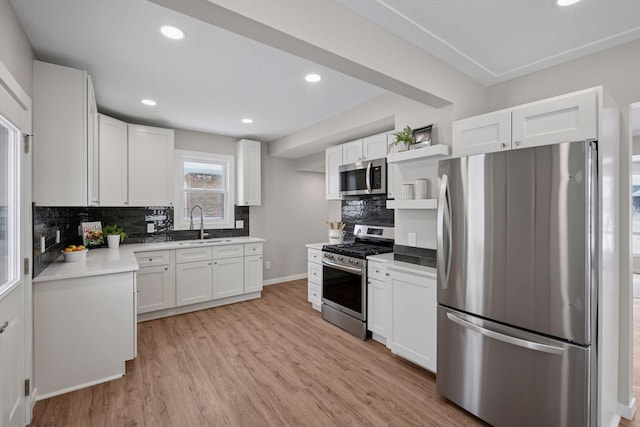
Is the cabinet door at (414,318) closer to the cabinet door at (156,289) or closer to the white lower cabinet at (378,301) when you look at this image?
the white lower cabinet at (378,301)

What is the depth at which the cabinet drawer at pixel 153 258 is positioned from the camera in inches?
143

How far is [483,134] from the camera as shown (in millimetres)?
2072

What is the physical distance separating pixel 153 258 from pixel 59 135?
1855 mm

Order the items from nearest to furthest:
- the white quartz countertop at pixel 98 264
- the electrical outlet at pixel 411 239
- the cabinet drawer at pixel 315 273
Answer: the white quartz countertop at pixel 98 264
the electrical outlet at pixel 411 239
the cabinet drawer at pixel 315 273

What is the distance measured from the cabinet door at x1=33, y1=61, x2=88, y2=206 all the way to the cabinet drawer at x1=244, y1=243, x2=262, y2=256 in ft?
7.60

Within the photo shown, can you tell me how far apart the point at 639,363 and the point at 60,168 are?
5052 mm

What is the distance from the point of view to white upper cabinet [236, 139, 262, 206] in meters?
4.79

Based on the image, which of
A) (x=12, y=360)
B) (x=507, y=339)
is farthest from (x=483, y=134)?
(x=12, y=360)

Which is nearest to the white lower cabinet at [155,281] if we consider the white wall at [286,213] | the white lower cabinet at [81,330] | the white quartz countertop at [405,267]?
the white lower cabinet at [81,330]

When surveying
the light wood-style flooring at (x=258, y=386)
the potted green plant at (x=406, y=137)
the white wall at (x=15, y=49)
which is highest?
the white wall at (x=15, y=49)

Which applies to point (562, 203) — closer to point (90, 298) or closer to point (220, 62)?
point (220, 62)

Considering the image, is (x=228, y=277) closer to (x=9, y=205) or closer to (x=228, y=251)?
(x=228, y=251)

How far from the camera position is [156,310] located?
12.3ft

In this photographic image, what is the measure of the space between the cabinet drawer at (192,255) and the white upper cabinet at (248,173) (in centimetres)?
106
